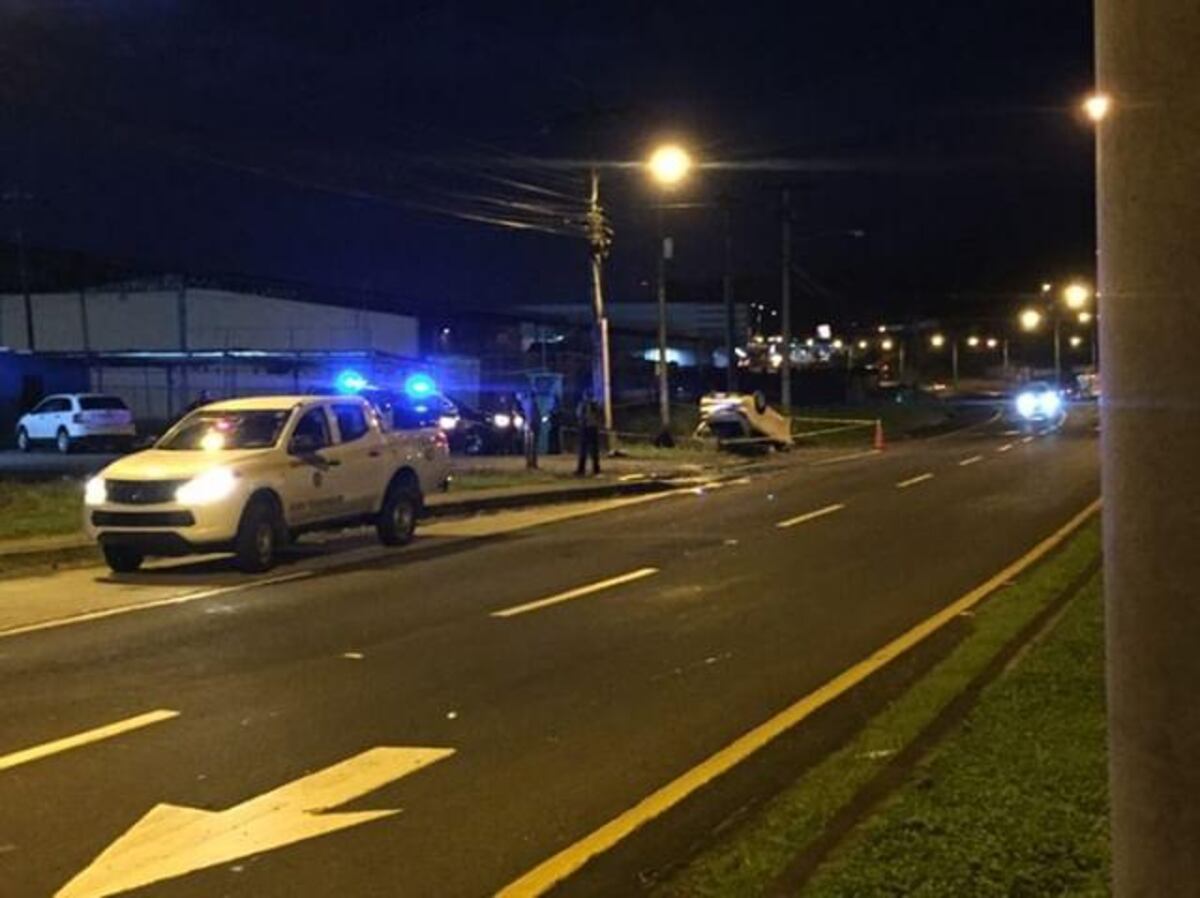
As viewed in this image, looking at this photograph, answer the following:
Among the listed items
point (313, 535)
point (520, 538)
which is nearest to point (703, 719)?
point (520, 538)

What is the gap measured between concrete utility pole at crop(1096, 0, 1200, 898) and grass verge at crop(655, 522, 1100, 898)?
2408mm

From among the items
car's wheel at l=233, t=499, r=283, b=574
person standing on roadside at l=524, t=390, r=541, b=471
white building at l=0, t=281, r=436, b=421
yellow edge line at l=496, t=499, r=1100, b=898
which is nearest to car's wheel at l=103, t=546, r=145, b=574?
car's wheel at l=233, t=499, r=283, b=574

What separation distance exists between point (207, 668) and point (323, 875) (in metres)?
4.89

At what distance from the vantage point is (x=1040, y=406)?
278 feet

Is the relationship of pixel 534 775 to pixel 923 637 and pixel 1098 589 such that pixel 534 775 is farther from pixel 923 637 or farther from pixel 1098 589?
pixel 1098 589

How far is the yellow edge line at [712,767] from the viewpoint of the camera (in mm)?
5984

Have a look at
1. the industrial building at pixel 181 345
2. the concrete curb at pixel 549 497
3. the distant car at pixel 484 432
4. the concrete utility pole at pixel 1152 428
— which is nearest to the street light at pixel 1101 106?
the concrete utility pole at pixel 1152 428

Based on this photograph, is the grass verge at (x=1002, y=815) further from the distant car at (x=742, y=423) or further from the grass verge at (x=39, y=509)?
the distant car at (x=742, y=423)

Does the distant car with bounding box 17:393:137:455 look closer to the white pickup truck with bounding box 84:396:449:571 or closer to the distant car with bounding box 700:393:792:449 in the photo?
the distant car with bounding box 700:393:792:449

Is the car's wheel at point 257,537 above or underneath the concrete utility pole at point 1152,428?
underneath

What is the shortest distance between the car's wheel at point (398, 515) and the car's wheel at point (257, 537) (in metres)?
2.39

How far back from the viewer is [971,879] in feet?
17.3

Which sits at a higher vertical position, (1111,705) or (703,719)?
(1111,705)

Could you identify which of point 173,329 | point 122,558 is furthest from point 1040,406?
point 122,558
